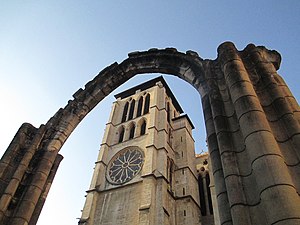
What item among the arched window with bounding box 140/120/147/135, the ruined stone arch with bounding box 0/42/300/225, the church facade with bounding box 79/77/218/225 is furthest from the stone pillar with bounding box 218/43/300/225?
the arched window with bounding box 140/120/147/135

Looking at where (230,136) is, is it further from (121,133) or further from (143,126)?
(121,133)

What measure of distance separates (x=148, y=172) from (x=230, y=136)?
2215 cm

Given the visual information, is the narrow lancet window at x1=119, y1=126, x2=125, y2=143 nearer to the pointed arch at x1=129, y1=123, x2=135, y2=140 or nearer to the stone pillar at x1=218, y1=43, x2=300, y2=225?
the pointed arch at x1=129, y1=123, x2=135, y2=140

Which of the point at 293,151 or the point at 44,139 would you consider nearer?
the point at 293,151

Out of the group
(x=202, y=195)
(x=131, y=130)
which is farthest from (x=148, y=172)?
(x=131, y=130)

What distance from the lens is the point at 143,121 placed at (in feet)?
112

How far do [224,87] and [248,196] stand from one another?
1881mm

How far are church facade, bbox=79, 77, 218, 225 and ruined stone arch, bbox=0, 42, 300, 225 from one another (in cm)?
1680

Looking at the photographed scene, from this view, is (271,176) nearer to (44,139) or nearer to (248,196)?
(248,196)

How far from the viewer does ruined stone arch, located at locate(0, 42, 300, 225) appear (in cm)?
261

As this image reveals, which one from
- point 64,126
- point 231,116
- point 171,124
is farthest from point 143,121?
point 231,116

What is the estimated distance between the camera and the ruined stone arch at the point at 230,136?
2607 mm

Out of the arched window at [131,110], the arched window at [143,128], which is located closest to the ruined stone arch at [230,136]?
the arched window at [143,128]

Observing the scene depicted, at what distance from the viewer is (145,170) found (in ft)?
83.6
